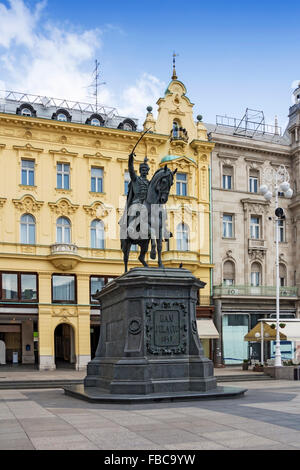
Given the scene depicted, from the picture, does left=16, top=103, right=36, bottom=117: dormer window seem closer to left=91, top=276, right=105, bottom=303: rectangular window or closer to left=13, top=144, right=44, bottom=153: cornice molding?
left=13, top=144, right=44, bottom=153: cornice molding

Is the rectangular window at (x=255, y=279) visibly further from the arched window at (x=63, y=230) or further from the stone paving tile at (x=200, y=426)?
the stone paving tile at (x=200, y=426)

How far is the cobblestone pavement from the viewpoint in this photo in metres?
9.41

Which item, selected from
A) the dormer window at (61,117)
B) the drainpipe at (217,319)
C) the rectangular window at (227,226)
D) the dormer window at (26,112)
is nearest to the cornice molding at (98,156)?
the dormer window at (61,117)

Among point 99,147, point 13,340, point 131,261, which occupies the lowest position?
point 13,340

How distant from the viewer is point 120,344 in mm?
17656

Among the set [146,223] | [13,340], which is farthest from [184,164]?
[146,223]

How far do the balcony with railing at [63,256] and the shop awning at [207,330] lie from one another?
997cm

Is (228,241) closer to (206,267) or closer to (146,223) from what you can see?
(206,267)

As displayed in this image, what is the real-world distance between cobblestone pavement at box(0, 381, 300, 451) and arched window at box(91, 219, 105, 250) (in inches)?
1051

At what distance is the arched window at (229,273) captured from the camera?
153ft

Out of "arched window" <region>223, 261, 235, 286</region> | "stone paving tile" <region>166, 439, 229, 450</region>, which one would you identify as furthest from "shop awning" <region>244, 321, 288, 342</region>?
"stone paving tile" <region>166, 439, 229, 450</region>

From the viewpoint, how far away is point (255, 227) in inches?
1906

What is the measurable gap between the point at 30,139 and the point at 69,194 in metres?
4.59
